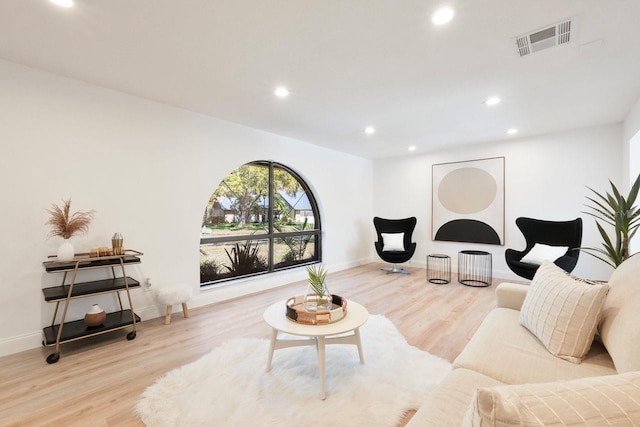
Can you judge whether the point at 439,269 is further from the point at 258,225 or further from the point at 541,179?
the point at 258,225

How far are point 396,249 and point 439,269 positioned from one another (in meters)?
0.96

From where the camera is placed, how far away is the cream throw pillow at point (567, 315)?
4.50 feet

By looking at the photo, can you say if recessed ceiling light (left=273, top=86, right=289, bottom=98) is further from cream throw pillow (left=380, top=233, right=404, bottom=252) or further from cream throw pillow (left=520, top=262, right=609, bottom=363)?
cream throw pillow (left=380, top=233, right=404, bottom=252)

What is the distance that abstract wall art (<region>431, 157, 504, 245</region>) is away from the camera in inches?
202

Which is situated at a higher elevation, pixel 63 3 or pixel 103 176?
pixel 63 3

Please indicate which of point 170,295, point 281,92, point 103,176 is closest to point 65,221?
point 103,176

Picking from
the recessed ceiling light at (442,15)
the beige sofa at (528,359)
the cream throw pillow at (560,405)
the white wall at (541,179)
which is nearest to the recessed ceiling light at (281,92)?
the recessed ceiling light at (442,15)

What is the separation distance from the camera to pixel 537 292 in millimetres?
1688

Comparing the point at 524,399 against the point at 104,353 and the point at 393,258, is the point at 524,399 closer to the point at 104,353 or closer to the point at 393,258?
the point at 104,353

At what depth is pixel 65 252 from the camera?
248cm

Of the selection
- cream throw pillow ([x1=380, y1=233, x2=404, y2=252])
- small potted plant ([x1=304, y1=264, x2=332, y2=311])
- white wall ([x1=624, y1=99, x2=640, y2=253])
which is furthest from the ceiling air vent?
cream throw pillow ([x1=380, y1=233, x2=404, y2=252])

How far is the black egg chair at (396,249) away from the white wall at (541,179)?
0.50m

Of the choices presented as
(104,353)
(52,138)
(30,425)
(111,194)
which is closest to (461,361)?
(30,425)

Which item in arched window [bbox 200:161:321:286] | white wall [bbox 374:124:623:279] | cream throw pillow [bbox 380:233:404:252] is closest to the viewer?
arched window [bbox 200:161:321:286]
